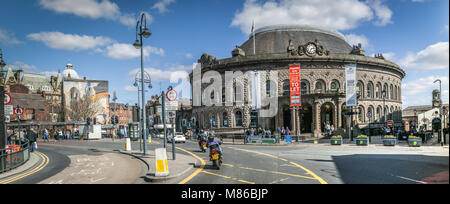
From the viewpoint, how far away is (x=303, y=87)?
143 ft

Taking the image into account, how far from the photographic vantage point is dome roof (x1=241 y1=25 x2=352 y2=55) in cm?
4891

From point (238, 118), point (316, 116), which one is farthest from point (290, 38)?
point (238, 118)

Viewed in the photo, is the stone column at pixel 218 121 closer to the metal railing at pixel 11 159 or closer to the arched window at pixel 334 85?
the arched window at pixel 334 85

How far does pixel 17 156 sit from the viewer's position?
1420 cm

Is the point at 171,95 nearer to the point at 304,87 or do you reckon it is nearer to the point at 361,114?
the point at 304,87

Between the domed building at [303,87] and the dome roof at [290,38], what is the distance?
175 millimetres

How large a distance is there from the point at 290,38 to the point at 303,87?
11.2 metres

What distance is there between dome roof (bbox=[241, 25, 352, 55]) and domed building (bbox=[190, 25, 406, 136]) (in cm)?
17

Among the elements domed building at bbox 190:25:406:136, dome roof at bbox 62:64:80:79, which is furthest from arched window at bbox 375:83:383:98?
dome roof at bbox 62:64:80:79

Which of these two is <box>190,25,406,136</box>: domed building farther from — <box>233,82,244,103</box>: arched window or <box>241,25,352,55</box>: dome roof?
<box>241,25,352,55</box>: dome roof

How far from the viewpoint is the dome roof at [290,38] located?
4891 cm
